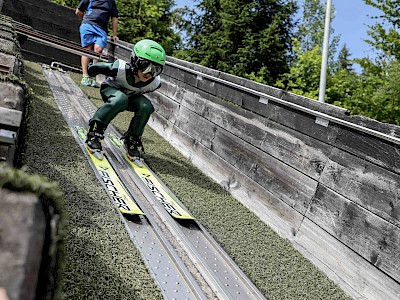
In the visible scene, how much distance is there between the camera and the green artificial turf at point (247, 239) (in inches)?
113

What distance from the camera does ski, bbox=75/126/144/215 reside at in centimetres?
317

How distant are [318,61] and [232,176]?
17.1 m

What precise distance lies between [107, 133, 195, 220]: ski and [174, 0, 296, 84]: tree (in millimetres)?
17604

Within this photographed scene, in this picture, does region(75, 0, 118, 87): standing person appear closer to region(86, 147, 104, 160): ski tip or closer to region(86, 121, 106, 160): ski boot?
region(86, 121, 106, 160): ski boot

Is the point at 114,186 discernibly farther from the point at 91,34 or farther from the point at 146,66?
the point at 91,34

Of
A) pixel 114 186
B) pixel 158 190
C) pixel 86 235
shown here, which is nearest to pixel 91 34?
pixel 158 190

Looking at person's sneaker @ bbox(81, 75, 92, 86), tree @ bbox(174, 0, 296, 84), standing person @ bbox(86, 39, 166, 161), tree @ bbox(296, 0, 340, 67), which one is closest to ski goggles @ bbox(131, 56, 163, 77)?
standing person @ bbox(86, 39, 166, 161)

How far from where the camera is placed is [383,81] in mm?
13102

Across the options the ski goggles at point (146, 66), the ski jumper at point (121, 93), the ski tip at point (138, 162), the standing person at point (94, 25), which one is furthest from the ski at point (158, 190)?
the standing person at point (94, 25)

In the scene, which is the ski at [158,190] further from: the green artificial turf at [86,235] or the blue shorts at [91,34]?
the blue shorts at [91,34]

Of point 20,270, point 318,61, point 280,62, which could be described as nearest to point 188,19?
point 280,62

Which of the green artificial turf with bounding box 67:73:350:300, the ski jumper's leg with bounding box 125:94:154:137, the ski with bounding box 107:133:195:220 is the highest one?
the ski jumper's leg with bounding box 125:94:154:137

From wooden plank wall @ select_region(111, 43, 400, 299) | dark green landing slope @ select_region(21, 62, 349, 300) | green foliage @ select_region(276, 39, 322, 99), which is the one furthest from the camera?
green foliage @ select_region(276, 39, 322, 99)

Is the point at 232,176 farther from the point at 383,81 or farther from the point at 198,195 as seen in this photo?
the point at 383,81
